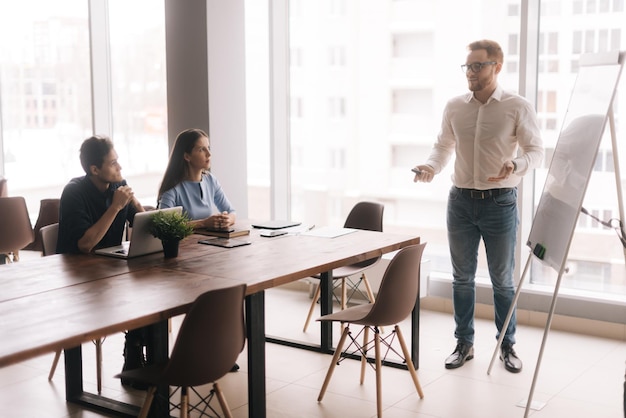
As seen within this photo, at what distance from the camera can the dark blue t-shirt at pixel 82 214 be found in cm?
392

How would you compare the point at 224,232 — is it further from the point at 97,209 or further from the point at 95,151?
the point at 95,151

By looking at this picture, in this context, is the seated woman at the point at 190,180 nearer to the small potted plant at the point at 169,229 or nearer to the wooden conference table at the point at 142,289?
the wooden conference table at the point at 142,289

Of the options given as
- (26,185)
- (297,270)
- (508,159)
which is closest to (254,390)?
(297,270)

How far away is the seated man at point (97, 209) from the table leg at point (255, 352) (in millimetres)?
757

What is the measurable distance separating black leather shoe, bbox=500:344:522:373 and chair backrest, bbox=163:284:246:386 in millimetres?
2079

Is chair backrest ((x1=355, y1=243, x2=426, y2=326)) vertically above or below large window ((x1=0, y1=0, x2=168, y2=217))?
below

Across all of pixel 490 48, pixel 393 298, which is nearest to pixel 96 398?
pixel 393 298

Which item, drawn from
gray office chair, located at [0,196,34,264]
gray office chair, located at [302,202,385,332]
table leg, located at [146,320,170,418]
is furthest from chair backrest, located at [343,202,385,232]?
gray office chair, located at [0,196,34,264]

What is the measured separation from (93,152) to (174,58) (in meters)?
2.06

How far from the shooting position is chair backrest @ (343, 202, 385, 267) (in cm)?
498

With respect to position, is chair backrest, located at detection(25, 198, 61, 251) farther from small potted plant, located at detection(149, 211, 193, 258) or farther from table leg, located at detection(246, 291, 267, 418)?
table leg, located at detection(246, 291, 267, 418)

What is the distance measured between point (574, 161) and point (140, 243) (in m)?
2.12

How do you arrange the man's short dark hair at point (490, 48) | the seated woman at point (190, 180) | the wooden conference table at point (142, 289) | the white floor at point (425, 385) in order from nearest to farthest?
1. the wooden conference table at point (142, 289)
2. the white floor at point (425, 385)
3. the man's short dark hair at point (490, 48)
4. the seated woman at point (190, 180)

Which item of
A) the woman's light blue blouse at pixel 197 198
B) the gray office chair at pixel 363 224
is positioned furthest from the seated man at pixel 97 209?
the gray office chair at pixel 363 224
